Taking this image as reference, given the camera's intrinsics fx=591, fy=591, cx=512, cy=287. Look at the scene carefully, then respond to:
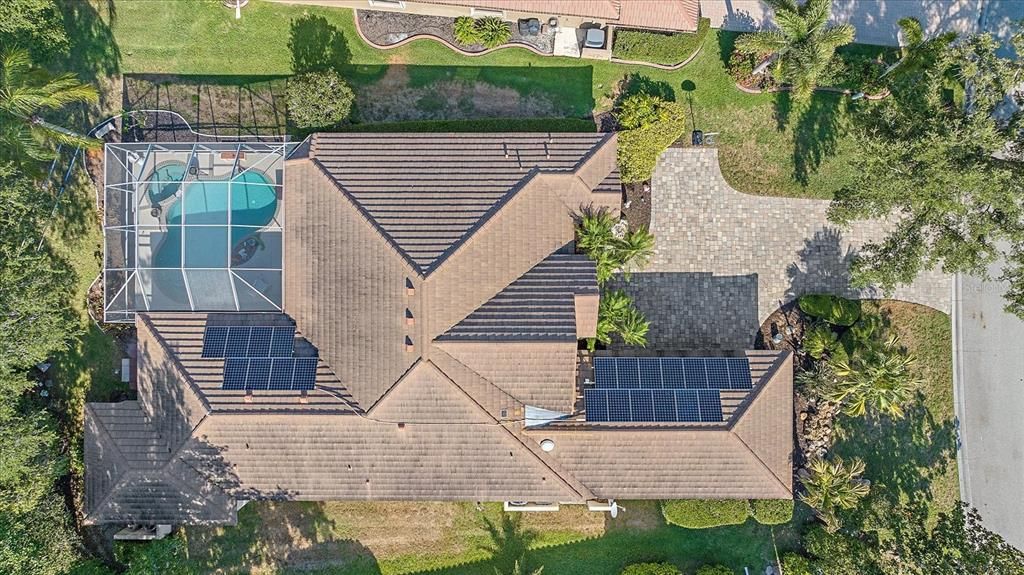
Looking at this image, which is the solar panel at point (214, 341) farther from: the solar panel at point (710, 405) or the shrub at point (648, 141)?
the solar panel at point (710, 405)

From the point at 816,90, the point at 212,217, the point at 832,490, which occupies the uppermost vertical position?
→ the point at 816,90

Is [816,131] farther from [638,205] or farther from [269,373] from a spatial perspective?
[269,373]

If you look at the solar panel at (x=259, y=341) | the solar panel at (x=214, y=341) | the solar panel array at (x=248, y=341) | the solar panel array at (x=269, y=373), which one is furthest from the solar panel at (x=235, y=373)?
the solar panel at (x=214, y=341)

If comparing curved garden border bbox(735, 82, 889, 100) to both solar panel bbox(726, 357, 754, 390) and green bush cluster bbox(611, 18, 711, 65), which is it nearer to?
green bush cluster bbox(611, 18, 711, 65)

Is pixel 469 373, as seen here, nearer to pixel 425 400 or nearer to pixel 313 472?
pixel 425 400

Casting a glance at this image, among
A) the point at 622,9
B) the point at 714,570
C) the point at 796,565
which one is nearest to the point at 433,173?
the point at 622,9

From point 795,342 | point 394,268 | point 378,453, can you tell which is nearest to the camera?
point 394,268

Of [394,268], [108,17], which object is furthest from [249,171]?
[108,17]
